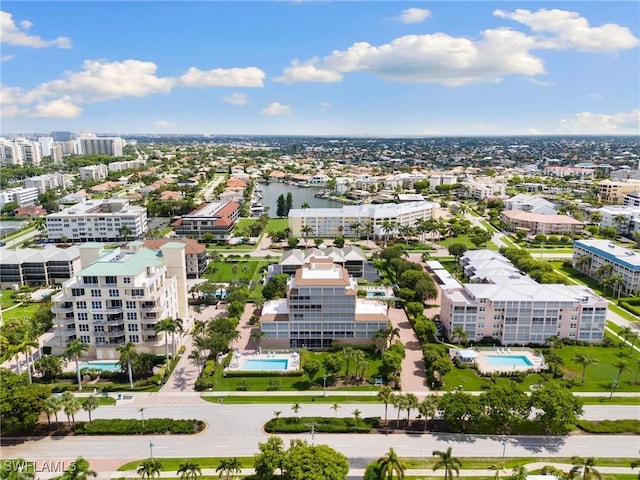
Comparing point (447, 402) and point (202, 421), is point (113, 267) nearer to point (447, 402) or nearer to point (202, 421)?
point (202, 421)

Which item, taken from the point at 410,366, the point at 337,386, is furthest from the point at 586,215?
the point at 337,386

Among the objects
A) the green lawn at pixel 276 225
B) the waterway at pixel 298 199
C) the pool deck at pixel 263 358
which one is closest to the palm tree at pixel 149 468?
the pool deck at pixel 263 358

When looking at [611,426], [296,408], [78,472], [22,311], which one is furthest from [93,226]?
[611,426]

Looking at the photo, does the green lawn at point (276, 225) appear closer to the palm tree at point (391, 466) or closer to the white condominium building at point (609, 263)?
the white condominium building at point (609, 263)

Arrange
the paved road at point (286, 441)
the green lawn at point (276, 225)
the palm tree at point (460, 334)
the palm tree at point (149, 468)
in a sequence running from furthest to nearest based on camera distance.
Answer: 1. the green lawn at point (276, 225)
2. the palm tree at point (460, 334)
3. the paved road at point (286, 441)
4. the palm tree at point (149, 468)

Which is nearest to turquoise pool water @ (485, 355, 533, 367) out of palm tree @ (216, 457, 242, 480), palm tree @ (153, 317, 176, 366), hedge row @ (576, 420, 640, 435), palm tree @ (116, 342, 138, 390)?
hedge row @ (576, 420, 640, 435)

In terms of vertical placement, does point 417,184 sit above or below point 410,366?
above

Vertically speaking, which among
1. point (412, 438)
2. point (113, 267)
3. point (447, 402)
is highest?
point (113, 267)
